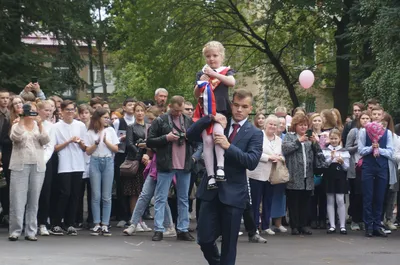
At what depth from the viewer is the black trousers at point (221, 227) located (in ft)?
31.3

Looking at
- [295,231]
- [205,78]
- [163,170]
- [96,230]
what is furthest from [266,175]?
[205,78]

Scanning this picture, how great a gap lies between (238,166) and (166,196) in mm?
5150

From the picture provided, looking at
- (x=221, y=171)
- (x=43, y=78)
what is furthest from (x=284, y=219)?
(x=43, y=78)

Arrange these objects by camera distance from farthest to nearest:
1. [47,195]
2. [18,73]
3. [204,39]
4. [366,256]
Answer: [204,39]
[18,73]
[47,195]
[366,256]

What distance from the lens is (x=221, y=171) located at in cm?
955

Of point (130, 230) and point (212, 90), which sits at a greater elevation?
point (212, 90)

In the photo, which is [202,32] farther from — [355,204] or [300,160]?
[300,160]

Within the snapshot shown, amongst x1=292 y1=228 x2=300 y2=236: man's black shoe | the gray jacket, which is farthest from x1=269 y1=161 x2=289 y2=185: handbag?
x1=292 y1=228 x2=300 y2=236: man's black shoe

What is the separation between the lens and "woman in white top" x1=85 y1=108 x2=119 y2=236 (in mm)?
15219

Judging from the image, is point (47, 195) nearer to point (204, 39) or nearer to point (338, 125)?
point (338, 125)

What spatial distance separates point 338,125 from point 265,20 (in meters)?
22.6

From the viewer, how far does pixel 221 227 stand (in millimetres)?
9648

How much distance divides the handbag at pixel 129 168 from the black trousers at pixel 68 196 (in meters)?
0.97

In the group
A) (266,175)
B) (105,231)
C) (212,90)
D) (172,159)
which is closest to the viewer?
(212,90)
